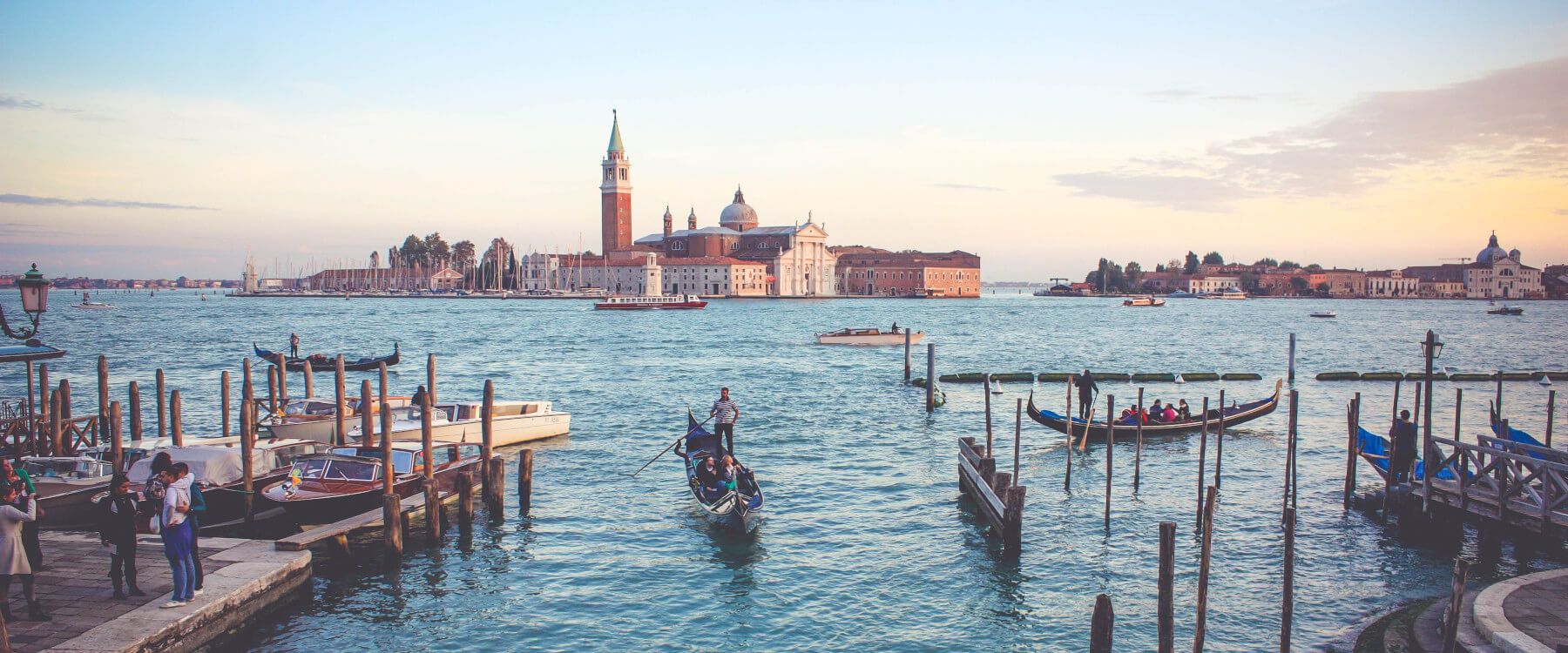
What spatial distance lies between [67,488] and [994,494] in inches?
399

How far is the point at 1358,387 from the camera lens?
29.3m

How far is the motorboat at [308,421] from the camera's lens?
17734mm

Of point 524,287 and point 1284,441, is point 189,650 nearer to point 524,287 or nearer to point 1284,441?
point 1284,441

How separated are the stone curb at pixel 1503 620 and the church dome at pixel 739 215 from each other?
5027 inches

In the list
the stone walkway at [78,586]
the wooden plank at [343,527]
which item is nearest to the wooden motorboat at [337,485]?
the wooden plank at [343,527]

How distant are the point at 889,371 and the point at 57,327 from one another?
55749mm

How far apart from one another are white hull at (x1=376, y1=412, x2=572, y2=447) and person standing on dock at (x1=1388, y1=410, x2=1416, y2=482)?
42.5 feet

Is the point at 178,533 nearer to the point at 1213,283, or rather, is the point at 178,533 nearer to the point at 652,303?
the point at 652,303

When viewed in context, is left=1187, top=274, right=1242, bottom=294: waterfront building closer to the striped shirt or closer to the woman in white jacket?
the striped shirt

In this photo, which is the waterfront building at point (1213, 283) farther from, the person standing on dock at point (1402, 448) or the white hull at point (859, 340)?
the person standing on dock at point (1402, 448)

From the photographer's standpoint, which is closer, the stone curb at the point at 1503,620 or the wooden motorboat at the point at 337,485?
the stone curb at the point at 1503,620

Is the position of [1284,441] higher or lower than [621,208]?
lower

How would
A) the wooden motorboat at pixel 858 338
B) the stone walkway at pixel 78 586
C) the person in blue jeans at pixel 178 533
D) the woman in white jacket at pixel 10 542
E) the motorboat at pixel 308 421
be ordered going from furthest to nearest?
the wooden motorboat at pixel 858 338 < the motorboat at pixel 308 421 < the person in blue jeans at pixel 178 533 < the stone walkway at pixel 78 586 < the woman in white jacket at pixel 10 542

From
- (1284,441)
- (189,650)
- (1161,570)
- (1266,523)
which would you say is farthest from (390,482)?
(1284,441)
